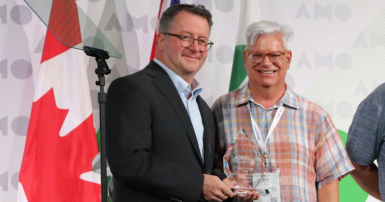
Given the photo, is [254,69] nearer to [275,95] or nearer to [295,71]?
[275,95]

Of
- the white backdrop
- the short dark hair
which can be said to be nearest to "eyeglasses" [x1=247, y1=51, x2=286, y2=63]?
the short dark hair

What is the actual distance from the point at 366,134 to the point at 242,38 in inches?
53.2

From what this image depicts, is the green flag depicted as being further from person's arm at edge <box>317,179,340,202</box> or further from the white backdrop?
person's arm at edge <box>317,179,340,202</box>

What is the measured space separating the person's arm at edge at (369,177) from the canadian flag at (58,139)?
1.53 meters

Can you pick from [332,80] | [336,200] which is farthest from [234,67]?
[336,200]

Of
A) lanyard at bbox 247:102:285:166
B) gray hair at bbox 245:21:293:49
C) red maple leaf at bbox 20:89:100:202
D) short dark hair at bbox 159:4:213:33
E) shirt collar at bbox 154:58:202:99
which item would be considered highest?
short dark hair at bbox 159:4:213:33

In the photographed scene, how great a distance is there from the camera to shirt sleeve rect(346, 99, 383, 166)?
2.15m

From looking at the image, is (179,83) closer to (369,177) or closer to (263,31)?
(263,31)

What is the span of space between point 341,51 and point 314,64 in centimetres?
24

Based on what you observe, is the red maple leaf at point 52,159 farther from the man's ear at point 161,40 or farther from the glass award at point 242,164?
the glass award at point 242,164

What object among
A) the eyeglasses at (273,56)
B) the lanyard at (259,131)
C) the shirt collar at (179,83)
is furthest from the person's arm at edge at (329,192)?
the shirt collar at (179,83)

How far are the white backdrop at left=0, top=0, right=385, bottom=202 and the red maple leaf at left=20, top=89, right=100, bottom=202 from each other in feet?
0.57

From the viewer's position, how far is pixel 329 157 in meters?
2.30

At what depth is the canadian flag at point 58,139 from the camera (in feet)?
9.61
